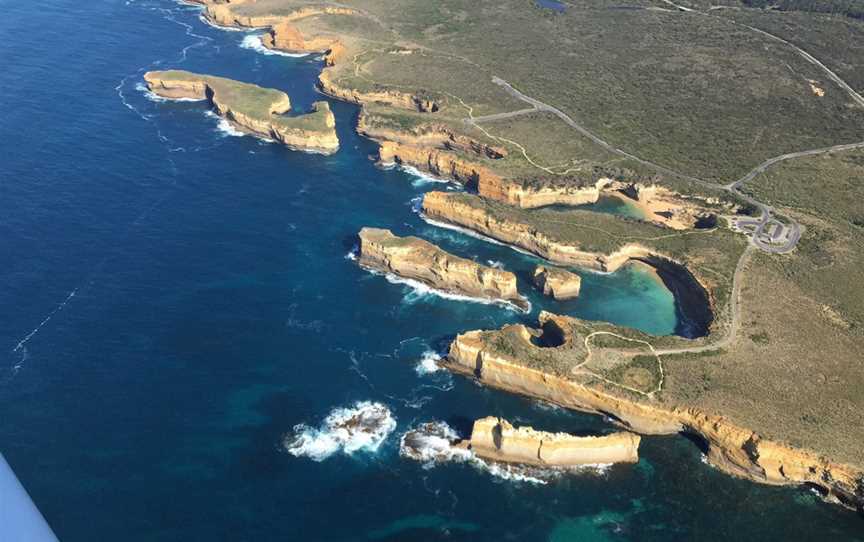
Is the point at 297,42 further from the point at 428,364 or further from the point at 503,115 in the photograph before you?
the point at 428,364

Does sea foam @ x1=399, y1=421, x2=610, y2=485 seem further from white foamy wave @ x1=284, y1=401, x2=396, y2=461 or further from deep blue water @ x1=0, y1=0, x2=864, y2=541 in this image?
white foamy wave @ x1=284, y1=401, x2=396, y2=461

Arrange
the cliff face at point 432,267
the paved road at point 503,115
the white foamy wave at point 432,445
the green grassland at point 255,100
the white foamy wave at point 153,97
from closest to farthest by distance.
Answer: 1. the white foamy wave at point 432,445
2. the cliff face at point 432,267
3. the green grassland at point 255,100
4. the paved road at point 503,115
5. the white foamy wave at point 153,97

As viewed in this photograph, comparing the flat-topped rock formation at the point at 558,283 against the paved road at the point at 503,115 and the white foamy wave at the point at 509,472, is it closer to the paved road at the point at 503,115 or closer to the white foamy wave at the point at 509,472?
the white foamy wave at the point at 509,472

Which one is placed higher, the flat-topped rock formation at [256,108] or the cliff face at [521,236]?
the flat-topped rock formation at [256,108]

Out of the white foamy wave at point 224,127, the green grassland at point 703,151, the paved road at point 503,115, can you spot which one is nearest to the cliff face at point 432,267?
the green grassland at point 703,151

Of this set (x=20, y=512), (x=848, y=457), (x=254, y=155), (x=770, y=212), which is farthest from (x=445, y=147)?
(x=20, y=512)

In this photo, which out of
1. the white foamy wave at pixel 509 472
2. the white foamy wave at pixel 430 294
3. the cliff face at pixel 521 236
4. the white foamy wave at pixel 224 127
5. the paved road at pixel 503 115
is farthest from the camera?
the paved road at pixel 503 115

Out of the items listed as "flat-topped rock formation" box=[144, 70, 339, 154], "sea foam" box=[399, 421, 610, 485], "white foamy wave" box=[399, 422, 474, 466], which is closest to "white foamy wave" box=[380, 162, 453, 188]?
"flat-topped rock formation" box=[144, 70, 339, 154]

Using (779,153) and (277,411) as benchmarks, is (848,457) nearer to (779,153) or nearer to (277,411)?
(277,411)
